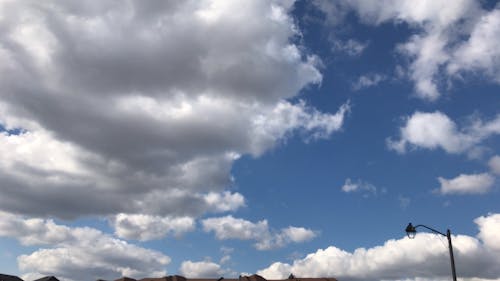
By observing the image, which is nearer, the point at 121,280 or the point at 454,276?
the point at 454,276

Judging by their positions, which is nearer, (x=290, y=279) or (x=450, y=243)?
(x=450, y=243)

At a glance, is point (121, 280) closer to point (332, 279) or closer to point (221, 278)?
point (221, 278)

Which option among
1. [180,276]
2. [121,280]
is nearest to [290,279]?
[180,276]

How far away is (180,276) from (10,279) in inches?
1713

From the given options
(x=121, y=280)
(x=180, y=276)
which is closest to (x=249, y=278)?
(x=180, y=276)

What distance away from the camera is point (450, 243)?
71.9 ft

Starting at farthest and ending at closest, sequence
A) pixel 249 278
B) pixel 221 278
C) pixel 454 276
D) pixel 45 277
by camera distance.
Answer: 1. pixel 45 277
2. pixel 221 278
3. pixel 249 278
4. pixel 454 276

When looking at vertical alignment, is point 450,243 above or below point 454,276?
above

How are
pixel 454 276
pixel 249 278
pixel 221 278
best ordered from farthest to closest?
1. pixel 221 278
2. pixel 249 278
3. pixel 454 276

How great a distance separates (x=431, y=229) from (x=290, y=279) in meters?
84.7

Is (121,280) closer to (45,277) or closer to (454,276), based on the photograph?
(45,277)

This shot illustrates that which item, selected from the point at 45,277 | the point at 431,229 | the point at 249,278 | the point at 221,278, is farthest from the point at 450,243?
the point at 45,277

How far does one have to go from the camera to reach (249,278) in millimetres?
99312

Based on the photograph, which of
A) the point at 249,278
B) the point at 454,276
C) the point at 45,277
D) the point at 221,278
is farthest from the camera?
the point at 45,277
